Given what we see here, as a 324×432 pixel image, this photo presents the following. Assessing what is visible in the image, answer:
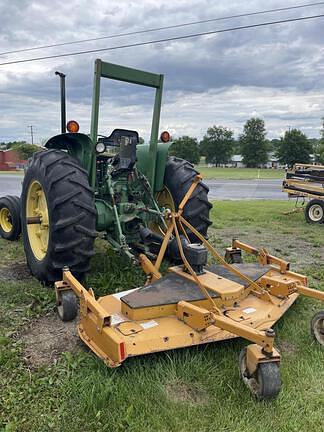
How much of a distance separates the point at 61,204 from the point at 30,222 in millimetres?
829

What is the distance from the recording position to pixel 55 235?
3.89 metres

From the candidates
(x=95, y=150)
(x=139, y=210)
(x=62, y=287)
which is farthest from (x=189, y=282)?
(x=95, y=150)

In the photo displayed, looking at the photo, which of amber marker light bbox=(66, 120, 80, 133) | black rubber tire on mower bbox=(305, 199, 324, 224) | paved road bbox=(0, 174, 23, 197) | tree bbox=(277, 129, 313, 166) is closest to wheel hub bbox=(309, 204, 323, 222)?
black rubber tire on mower bbox=(305, 199, 324, 224)

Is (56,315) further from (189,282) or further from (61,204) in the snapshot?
(189,282)

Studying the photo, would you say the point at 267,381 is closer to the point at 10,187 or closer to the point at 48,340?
the point at 48,340

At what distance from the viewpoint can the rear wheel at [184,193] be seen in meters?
4.94

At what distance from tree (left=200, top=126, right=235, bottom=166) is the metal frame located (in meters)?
77.1

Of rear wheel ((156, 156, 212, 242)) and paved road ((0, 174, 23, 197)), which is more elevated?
rear wheel ((156, 156, 212, 242))

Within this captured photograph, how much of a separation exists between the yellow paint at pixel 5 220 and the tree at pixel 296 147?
65.1 meters

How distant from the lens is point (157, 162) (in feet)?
16.8

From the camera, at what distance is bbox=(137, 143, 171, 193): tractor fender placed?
507 centimetres

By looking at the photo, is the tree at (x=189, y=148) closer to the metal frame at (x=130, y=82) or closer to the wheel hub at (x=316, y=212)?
the wheel hub at (x=316, y=212)

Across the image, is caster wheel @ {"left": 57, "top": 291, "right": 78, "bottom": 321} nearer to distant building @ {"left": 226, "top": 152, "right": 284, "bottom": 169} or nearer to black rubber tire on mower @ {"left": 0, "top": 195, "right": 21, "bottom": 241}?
black rubber tire on mower @ {"left": 0, "top": 195, "right": 21, "bottom": 241}

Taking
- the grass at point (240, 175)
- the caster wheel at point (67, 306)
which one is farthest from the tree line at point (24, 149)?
the grass at point (240, 175)
